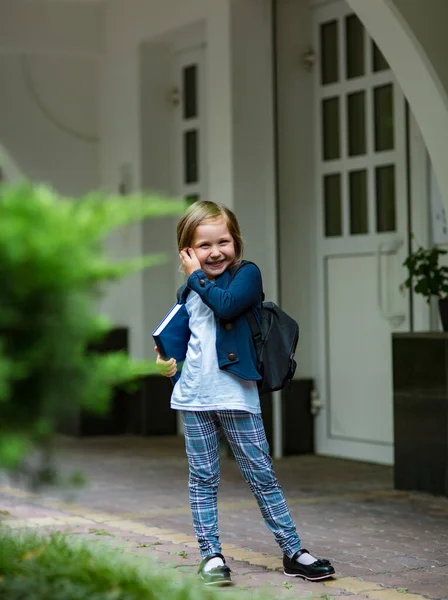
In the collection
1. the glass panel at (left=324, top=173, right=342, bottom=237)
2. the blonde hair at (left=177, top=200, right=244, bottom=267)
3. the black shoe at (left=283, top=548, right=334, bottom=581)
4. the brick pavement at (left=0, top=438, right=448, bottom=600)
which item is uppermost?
the glass panel at (left=324, top=173, right=342, bottom=237)

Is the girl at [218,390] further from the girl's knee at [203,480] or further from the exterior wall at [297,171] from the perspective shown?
the exterior wall at [297,171]

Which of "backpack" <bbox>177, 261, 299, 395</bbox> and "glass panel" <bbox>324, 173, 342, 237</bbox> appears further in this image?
"glass panel" <bbox>324, 173, 342, 237</bbox>

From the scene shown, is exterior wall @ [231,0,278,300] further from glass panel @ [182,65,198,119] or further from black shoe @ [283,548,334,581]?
black shoe @ [283,548,334,581]

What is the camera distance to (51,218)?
212 cm

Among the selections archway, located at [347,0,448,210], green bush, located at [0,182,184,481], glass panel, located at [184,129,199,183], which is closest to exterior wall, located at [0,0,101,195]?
glass panel, located at [184,129,199,183]

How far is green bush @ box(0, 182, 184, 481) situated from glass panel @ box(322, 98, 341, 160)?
6774 millimetres

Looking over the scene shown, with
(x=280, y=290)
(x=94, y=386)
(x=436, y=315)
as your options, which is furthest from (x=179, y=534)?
(x=94, y=386)

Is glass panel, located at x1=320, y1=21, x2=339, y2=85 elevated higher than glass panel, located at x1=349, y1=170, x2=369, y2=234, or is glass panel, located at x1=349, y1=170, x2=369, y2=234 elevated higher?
glass panel, located at x1=320, y1=21, x2=339, y2=85

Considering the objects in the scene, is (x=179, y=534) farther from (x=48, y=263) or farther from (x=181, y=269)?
(x=48, y=263)

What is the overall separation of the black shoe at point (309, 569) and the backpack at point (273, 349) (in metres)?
0.68

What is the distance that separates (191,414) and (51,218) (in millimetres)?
2636

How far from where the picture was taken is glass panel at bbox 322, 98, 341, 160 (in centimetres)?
884

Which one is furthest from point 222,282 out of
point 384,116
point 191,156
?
point 191,156

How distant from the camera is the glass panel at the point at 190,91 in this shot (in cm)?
1043
